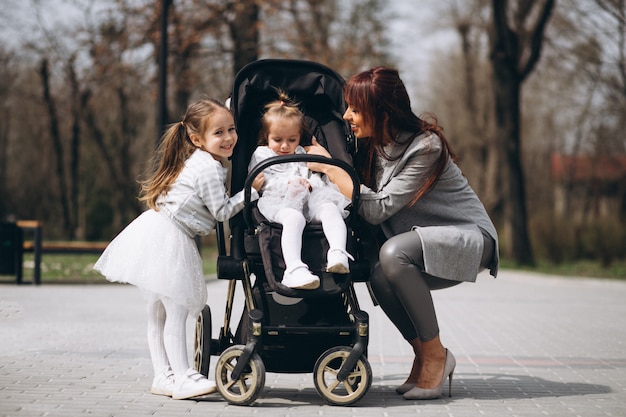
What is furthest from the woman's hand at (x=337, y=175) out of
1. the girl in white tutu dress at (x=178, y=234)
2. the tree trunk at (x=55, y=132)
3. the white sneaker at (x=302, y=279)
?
the tree trunk at (x=55, y=132)

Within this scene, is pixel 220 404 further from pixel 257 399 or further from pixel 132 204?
pixel 132 204

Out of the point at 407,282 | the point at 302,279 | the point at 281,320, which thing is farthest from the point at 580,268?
the point at 302,279

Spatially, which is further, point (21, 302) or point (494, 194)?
point (494, 194)

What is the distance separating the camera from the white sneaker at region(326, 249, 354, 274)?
5.01 metres

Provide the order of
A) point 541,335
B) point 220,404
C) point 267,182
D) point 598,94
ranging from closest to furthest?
1. point 220,404
2. point 267,182
3. point 541,335
4. point 598,94

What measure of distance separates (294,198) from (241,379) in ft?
3.32

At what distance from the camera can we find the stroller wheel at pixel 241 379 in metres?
5.08

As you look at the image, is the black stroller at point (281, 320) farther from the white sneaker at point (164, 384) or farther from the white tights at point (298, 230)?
the white sneaker at point (164, 384)

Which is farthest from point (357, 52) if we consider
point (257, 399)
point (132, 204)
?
point (257, 399)

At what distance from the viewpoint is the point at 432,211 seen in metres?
5.72

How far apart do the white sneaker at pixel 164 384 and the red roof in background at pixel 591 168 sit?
44146mm

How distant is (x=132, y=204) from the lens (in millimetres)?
40094

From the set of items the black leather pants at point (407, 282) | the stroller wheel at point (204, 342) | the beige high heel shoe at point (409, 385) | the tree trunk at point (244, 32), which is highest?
the tree trunk at point (244, 32)

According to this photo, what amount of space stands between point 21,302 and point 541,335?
6.15 metres
